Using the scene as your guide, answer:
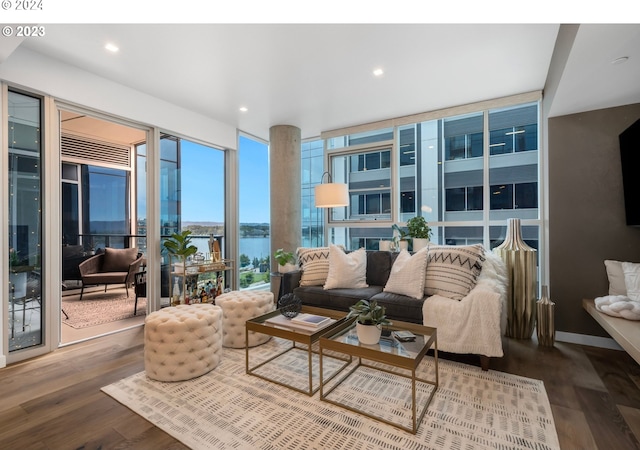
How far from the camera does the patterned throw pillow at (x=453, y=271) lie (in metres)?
2.78

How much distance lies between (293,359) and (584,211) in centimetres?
318

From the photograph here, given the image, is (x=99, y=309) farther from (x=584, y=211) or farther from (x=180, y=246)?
(x=584, y=211)

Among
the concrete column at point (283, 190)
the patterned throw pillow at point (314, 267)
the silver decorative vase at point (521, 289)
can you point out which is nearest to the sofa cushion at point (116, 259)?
the concrete column at point (283, 190)

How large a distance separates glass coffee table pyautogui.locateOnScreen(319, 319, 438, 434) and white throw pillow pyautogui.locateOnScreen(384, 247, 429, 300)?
0.63m

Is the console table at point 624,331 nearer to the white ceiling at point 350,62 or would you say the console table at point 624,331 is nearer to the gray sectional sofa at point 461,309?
the gray sectional sofa at point 461,309

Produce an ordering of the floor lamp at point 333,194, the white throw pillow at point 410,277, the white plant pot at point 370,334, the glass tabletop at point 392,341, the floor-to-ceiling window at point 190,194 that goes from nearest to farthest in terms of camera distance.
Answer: the glass tabletop at point 392,341, the white plant pot at point 370,334, the white throw pillow at point 410,277, the floor lamp at point 333,194, the floor-to-ceiling window at point 190,194

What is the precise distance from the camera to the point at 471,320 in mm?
2412

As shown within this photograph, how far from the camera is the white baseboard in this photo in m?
2.83

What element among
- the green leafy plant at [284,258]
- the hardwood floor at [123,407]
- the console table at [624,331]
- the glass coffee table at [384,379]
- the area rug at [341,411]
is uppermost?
the green leafy plant at [284,258]

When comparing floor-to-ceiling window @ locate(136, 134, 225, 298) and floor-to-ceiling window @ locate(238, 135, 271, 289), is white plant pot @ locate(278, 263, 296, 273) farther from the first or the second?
floor-to-ceiling window @ locate(238, 135, 271, 289)

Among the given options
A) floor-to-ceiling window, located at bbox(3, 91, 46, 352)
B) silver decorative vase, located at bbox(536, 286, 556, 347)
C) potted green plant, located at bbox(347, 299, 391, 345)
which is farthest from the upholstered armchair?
silver decorative vase, located at bbox(536, 286, 556, 347)

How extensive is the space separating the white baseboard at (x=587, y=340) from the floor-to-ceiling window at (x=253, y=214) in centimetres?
415

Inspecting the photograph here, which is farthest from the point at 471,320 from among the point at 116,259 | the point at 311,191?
the point at 116,259
